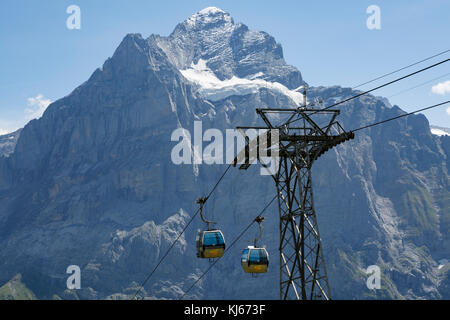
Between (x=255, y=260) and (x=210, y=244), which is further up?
(x=210, y=244)

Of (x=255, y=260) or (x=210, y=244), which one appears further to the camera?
(x=210, y=244)

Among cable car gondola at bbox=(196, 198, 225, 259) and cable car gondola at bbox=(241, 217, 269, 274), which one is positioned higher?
cable car gondola at bbox=(196, 198, 225, 259)

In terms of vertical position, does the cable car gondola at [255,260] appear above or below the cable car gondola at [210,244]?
below

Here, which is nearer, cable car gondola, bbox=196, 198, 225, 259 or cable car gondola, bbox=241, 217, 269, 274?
cable car gondola, bbox=241, 217, 269, 274

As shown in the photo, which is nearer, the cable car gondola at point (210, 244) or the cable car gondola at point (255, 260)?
the cable car gondola at point (255, 260)
